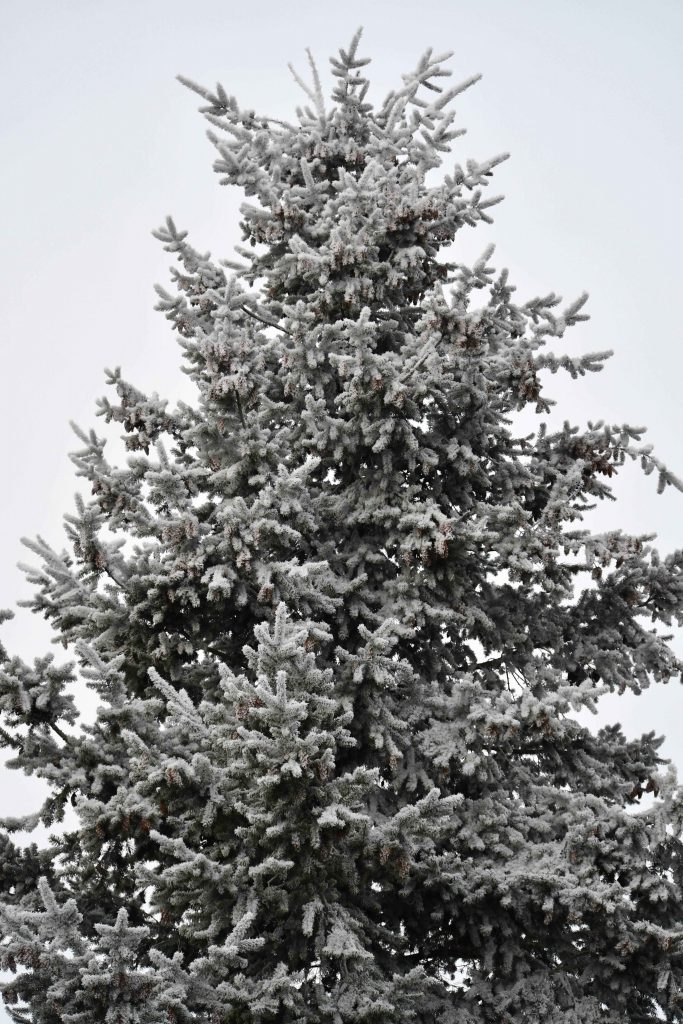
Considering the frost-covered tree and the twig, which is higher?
the twig

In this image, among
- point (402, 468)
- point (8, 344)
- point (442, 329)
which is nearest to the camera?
point (442, 329)

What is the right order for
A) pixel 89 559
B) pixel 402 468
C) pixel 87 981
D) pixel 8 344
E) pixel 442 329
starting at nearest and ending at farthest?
pixel 87 981 → pixel 89 559 → pixel 442 329 → pixel 402 468 → pixel 8 344

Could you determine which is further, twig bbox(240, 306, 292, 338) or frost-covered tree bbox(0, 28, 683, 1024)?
twig bbox(240, 306, 292, 338)

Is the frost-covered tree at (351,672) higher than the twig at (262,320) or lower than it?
lower

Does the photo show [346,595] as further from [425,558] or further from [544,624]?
[544,624]

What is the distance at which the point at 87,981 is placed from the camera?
17.8ft

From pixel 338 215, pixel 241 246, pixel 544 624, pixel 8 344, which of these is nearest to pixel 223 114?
pixel 241 246

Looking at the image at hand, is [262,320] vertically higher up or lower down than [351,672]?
higher up

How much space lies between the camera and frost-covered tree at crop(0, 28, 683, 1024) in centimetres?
619

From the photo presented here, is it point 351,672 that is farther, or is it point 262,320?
point 262,320

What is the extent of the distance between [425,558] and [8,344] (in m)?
121

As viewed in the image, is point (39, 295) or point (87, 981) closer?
point (87, 981)

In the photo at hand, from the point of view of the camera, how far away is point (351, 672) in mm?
7555

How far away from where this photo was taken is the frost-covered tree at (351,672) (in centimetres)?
619
